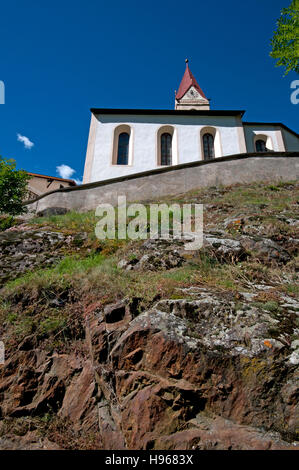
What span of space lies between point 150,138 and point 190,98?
13.4 m

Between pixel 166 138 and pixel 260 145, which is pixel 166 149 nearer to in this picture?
pixel 166 138

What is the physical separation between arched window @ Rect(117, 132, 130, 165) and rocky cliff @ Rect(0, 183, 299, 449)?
13722 millimetres

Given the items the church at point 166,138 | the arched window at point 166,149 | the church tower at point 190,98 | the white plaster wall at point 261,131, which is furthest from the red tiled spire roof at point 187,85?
the arched window at point 166,149

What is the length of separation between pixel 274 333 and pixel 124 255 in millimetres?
3168

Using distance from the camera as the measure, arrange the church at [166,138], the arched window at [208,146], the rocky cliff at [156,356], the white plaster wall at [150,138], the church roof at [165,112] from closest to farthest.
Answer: the rocky cliff at [156,356] < the white plaster wall at [150,138] < the church at [166,138] < the arched window at [208,146] < the church roof at [165,112]

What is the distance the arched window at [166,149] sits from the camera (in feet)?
56.3

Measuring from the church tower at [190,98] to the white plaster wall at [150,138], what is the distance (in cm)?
915

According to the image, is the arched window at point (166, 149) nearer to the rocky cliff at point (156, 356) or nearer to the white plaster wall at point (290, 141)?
the white plaster wall at point (290, 141)

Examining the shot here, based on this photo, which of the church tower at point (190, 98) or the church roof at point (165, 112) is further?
the church tower at point (190, 98)

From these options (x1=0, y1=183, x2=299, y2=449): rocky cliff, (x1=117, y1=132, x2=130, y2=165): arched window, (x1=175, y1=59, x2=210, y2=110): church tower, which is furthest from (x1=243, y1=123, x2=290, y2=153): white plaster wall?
(x1=0, y1=183, x2=299, y2=449): rocky cliff

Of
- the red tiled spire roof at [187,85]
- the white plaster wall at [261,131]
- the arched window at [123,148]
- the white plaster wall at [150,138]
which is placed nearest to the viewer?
the white plaster wall at [150,138]

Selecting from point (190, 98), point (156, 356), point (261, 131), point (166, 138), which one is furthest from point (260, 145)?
point (156, 356)

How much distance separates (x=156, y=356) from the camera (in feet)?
7.88
